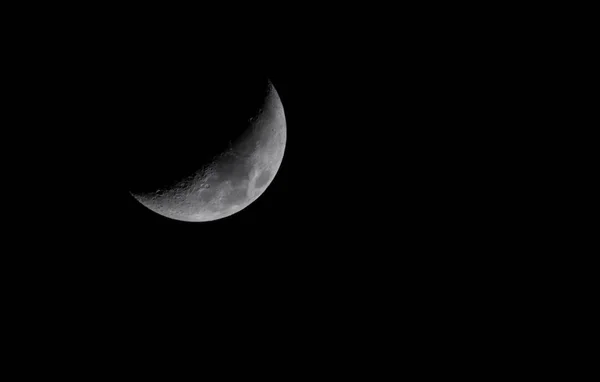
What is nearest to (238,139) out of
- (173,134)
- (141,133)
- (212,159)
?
(212,159)

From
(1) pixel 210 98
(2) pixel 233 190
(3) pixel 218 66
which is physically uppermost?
(3) pixel 218 66

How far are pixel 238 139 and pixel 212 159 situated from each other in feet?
0.88

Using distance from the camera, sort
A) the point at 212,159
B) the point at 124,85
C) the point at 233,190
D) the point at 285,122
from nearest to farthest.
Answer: the point at 124,85 < the point at 212,159 < the point at 233,190 < the point at 285,122

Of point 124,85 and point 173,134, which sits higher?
point 124,85

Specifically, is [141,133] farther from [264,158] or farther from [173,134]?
[264,158]

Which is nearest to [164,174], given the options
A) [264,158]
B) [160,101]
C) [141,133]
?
[141,133]

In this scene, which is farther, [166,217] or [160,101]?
[166,217]

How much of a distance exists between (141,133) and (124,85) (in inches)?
14.3

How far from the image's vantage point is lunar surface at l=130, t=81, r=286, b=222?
11.0 ft

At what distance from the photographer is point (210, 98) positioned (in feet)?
10.0

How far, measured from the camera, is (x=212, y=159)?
3.28 metres

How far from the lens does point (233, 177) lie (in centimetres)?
343

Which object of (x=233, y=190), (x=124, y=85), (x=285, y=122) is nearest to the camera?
(x=124, y=85)

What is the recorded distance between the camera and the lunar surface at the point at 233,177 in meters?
3.35
